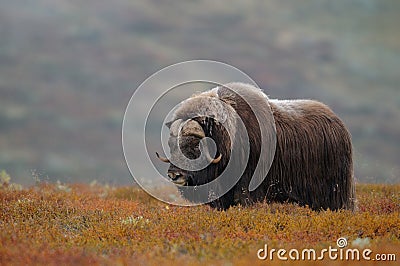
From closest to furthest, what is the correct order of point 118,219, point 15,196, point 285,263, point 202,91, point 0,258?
point 285,263 → point 0,258 → point 118,219 → point 202,91 → point 15,196

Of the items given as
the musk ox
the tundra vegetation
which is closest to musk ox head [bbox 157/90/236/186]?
the musk ox

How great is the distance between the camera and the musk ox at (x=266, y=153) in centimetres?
698

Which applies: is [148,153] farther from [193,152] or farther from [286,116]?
[286,116]

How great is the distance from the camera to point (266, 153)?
7.19 m

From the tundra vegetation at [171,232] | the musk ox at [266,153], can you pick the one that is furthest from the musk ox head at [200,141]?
the tundra vegetation at [171,232]

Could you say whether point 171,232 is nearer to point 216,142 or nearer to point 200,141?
point 200,141

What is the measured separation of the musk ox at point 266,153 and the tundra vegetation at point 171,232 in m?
0.29

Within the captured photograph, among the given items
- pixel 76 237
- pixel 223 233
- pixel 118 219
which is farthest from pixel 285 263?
pixel 118 219

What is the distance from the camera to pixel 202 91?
770 centimetres

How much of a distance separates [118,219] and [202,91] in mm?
2197

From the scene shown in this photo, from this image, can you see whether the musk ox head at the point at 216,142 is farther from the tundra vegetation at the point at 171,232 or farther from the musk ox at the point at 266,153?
the tundra vegetation at the point at 171,232

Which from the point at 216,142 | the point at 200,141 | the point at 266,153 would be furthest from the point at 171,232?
the point at 266,153

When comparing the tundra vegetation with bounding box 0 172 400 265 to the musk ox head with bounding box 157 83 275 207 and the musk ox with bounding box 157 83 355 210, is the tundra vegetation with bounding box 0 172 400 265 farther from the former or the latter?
the musk ox head with bounding box 157 83 275 207

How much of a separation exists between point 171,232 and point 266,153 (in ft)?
6.69
